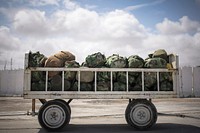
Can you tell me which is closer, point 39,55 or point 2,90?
point 39,55

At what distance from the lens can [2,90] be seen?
31.5 m

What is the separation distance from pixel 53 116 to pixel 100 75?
6.05ft

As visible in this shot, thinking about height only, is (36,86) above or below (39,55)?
below

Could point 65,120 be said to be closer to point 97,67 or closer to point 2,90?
point 97,67

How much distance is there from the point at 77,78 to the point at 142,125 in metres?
2.39

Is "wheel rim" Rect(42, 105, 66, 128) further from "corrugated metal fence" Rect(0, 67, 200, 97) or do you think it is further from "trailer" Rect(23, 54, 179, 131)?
"corrugated metal fence" Rect(0, 67, 200, 97)

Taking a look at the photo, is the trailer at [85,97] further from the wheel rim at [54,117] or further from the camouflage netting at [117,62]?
the camouflage netting at [117,62]

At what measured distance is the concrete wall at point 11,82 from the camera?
3061cm

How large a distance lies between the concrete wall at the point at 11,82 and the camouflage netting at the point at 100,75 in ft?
80.8

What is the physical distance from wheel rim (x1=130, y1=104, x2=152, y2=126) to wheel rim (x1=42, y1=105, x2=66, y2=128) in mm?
2074

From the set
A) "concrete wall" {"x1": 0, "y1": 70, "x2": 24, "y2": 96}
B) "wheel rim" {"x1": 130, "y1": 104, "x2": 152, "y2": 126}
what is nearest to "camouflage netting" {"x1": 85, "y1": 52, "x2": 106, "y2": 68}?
"wheel rim" {"x1": 130, "y1": 104, "x2": 152, "y2": 126}

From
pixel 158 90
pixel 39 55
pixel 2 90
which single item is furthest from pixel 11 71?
pixel 158 90

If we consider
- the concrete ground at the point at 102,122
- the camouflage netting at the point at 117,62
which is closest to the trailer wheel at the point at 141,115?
the concrete ground at the point at 102,122

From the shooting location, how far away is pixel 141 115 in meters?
7.01
